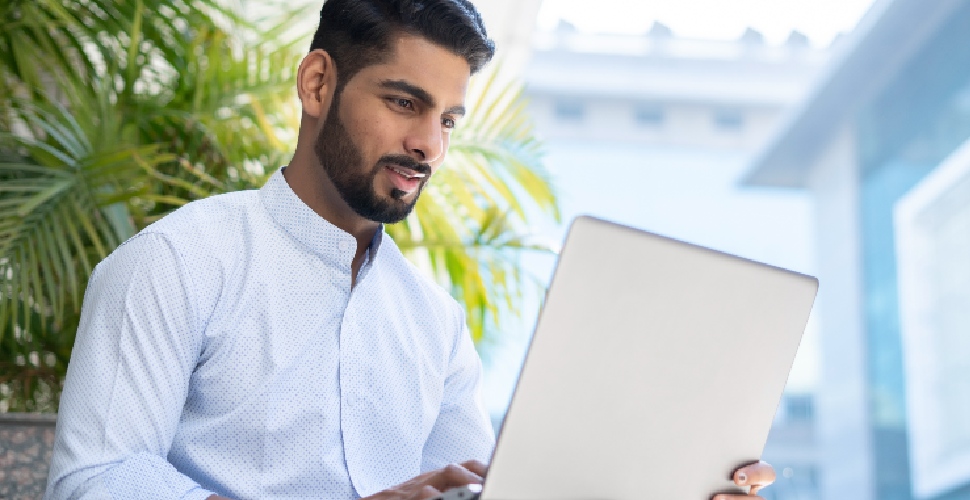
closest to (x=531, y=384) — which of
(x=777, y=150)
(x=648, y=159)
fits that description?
(x=777, y=150)

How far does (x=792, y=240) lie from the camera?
57.1 feet

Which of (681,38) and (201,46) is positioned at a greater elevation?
(681,38)

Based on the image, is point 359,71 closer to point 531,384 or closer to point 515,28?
point 531,384

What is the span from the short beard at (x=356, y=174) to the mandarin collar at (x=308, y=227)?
44mm

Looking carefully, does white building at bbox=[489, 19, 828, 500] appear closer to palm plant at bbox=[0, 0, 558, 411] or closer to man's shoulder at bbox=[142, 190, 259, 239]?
palm plant at bbox=[0, 0, 558, 411]

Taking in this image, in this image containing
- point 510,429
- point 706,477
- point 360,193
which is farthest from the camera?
point 360,193

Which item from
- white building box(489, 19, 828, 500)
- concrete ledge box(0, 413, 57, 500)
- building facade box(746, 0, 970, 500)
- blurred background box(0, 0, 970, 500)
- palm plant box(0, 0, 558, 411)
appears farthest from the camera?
white building box(489, 19, 828, 500)

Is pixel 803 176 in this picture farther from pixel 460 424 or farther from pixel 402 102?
pixel 402 102

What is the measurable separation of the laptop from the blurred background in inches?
55.5

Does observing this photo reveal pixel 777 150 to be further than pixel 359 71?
Yes

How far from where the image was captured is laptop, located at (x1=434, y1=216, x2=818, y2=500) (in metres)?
1.00

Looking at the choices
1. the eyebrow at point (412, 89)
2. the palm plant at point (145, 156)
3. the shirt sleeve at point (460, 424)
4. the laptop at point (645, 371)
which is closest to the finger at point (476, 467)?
the laptop at point (645, 371)

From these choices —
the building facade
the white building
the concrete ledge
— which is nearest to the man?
the concrete ledge

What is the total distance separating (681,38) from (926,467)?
7.63 m
